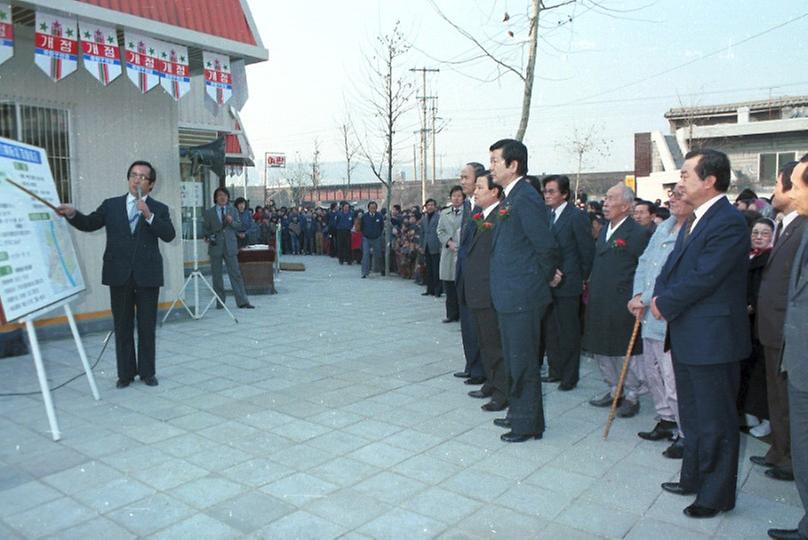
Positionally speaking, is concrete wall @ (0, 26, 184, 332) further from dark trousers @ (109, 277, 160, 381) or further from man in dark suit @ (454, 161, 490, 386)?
man in dark suit @ (454, 161, 490, 386)

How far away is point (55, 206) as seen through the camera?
489 cm

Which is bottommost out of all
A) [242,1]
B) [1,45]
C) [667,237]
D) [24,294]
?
[24,294]

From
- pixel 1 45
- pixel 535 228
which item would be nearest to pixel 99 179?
pixel 1 45

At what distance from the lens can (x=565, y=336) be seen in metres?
5.80

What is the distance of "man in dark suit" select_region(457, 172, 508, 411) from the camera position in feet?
16.5

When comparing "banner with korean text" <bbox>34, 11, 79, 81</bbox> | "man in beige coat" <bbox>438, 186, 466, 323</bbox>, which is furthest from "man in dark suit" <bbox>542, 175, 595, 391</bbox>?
"banner with korean text" <bbox>34, 11, 79, 81</bbox>

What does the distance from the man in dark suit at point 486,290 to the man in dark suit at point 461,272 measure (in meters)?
0.20

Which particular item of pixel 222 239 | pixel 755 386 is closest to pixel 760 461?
pixel 755 386

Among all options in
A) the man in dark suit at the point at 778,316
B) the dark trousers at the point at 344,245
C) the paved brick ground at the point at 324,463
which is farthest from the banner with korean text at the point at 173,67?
the dark trousers at the point at 344,245

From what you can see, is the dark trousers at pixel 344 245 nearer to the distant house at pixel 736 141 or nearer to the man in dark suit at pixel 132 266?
the man in dark suit at pixel 132 266

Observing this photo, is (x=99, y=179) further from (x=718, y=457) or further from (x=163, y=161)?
(x=718, y=457)

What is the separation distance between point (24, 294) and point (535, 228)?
11.2ft

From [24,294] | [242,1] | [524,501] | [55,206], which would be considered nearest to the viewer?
[524,501]

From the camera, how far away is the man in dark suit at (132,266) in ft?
18.8
